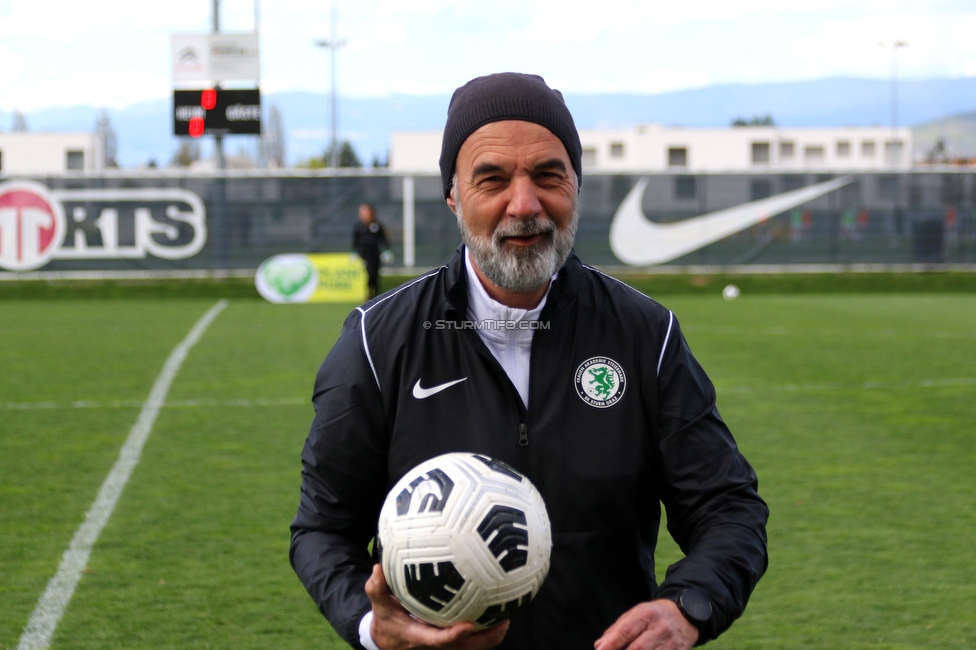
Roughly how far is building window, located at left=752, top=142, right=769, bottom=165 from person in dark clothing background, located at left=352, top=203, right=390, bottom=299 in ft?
270

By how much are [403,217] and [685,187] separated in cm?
623

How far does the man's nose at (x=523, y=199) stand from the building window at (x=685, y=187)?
2324 cm

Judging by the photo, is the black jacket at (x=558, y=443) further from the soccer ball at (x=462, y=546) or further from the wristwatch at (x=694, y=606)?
the soccer ball at (x=462, y=546)

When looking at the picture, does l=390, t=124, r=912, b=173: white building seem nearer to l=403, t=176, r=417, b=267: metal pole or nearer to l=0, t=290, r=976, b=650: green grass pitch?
l=403, t=176, r=417, b=267: metal pole

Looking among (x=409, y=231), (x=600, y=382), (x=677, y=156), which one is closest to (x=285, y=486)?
(x=600, y=382)

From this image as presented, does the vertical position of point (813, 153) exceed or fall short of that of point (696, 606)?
it exceeds it

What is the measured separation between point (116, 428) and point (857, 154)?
109m

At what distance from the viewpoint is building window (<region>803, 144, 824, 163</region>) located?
109 m

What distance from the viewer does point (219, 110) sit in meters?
23.6

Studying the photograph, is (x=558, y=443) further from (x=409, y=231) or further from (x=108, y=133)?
(x=108, y=133)

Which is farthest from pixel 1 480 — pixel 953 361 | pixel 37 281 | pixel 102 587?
pixel 37 281

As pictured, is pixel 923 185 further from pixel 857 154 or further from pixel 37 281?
pixel 857 154

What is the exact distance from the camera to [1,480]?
7254 millimetres

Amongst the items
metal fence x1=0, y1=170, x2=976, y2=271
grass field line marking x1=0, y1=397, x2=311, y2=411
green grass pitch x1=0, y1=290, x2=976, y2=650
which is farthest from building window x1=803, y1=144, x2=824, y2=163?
grass field line marking x1=0, y1=397, x2=311, y2=411
